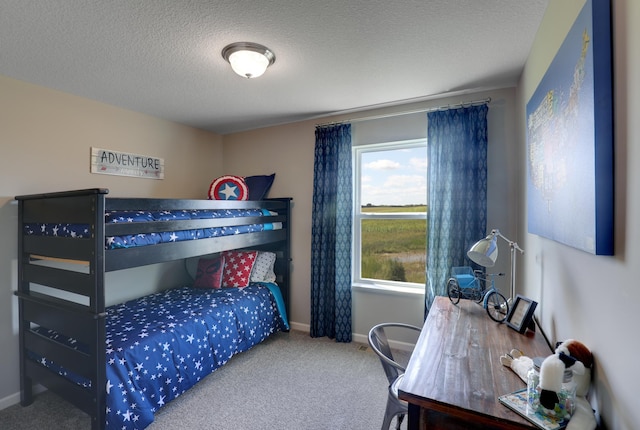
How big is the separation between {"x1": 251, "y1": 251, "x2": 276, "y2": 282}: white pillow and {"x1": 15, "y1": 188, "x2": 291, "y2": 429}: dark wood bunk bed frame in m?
0.85

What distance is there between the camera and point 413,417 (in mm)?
1049

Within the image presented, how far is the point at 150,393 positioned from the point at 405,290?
217cm

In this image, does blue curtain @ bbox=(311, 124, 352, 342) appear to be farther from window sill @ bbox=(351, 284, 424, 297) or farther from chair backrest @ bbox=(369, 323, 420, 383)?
chair backrest @ bbox=(369, 323, 420, 383)

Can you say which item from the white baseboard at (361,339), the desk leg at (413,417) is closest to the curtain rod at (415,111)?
the white baseboard at (361,339)

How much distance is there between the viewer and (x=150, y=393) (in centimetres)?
195

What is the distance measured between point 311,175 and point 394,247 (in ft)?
3.76

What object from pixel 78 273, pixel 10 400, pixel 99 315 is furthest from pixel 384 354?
pixel 10 400

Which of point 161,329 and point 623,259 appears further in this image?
point 161,329

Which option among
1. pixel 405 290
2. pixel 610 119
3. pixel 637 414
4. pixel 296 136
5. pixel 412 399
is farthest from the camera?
pixel 296 136

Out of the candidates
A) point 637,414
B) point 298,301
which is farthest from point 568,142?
point 298,301

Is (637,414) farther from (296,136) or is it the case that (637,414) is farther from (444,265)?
(296,136)

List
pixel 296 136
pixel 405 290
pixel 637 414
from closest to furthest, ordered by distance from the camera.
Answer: pixel 637 414, pixel 405 290, pixel 296 136

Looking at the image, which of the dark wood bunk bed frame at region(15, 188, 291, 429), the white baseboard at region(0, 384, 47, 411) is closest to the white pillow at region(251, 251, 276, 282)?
the dark wood bunk bed frame at region(15, 188, 291, 429)

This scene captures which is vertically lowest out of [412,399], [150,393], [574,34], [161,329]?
[150,393]
